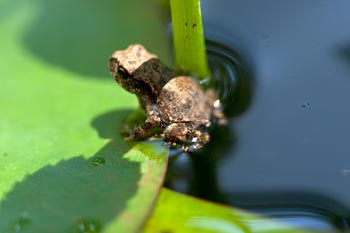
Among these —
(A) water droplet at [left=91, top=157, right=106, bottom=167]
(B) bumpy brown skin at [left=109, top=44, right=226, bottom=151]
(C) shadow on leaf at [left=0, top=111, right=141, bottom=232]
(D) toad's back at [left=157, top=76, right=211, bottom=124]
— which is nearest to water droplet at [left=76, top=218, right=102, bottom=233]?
(C) shadow on leaf at [left=0, top=111, right=141, bottom=232]

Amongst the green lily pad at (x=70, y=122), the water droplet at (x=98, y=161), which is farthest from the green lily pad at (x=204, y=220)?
the water droplet at (x=98, y=161)

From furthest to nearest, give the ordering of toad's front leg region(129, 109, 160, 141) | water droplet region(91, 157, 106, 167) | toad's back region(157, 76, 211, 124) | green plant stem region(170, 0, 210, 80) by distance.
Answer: toad's back region(157, 76, 211, 124) → toad's front leg region(129, 109, 160, 141) → water droplet region(91, 157, 106, 167) → green plant stem region(170, 0, 210, 80)

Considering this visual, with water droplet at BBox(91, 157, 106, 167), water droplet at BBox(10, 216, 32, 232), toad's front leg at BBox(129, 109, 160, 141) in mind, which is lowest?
water droplet at BBox(10, 216, 32, 232)

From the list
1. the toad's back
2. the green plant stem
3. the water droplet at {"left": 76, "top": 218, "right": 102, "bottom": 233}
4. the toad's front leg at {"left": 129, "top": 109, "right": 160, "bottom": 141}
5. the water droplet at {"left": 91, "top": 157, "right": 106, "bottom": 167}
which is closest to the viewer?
the water droplet at {"left": 76, "top": 218, "right": 102, "bottom": 233}

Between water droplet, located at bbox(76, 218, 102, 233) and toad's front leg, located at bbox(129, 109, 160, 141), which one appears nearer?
water droplet, located at bbox(76, 218, 102, 233)

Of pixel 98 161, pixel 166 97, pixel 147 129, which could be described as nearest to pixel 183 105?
pixel 166 97

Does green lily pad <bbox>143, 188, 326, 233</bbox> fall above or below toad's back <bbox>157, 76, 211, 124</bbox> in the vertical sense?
below

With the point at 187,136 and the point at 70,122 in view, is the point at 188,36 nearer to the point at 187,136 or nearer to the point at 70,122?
the point at 187,136

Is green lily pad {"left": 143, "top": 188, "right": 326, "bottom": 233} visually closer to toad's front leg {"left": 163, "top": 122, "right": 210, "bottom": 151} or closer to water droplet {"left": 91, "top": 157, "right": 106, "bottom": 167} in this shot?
water droplet {"left": 91, "top": 157, "right": 106, "bottom": 167}

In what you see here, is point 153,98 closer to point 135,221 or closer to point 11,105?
point 11,105

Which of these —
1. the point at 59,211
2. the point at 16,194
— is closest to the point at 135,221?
the point at 59,211
